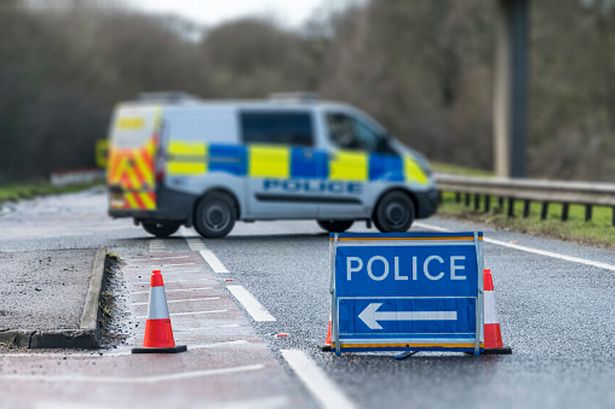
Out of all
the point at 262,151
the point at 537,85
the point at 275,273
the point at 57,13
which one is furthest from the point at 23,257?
the point at 57,13

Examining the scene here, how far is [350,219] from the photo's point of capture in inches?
734

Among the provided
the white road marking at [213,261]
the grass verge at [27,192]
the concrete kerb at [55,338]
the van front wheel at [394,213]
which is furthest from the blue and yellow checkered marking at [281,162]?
the grass verge at [27,192]

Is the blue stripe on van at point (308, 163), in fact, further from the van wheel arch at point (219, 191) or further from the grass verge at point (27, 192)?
the grass verge at point (27, 192)

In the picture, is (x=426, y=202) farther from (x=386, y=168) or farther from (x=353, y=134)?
(x=353, y=134)

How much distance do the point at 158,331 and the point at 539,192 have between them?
13833 mm

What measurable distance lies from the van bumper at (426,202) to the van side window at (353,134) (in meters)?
0.94

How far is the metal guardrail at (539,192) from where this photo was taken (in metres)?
19.5

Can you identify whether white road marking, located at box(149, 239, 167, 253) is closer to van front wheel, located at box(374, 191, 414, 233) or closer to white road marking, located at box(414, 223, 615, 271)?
van front wheel, located at box(374, 191, 414, 233)

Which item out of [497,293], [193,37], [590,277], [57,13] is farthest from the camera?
[193,37]

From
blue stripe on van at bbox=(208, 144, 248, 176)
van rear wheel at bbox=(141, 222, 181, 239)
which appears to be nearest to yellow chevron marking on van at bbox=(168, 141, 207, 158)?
blue stripe on van at bbox=(208, 144, 248, 176)

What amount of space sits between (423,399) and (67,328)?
11.0 feet

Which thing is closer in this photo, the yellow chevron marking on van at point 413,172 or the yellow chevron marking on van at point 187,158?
the yellow chevron marking on van at point 187,158

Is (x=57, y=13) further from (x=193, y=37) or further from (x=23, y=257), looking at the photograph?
(x=23, y=257)

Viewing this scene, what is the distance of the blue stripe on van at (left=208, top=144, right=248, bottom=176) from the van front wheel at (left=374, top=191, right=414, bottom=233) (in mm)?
2166
